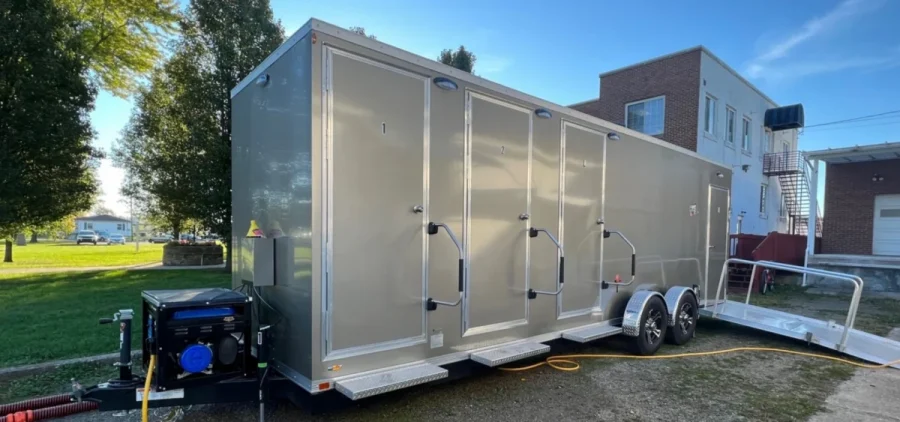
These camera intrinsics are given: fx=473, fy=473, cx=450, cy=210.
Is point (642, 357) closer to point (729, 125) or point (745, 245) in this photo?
Answer: point (745, 245)

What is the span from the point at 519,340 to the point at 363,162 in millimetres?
2430

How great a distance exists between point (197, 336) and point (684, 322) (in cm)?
613

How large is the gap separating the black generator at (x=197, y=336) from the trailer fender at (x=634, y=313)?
13.9 ft

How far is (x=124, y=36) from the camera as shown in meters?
17.7

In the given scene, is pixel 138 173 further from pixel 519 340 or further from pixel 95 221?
pixel 95 221

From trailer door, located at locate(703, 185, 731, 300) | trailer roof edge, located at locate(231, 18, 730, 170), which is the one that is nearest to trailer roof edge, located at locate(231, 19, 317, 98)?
trailer roof edge, located at locate(231, 18, 730, 170)

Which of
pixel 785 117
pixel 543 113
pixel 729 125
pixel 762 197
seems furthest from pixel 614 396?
pixel 785 117

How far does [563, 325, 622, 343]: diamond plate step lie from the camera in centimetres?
513

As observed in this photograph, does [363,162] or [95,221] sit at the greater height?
[363,162]

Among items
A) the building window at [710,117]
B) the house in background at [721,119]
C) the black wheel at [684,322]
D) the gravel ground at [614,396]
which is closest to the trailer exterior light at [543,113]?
the gravel ground at [614,396]

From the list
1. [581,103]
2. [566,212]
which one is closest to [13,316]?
[566,212]

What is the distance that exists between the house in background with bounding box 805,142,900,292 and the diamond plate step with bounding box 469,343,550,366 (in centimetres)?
1463

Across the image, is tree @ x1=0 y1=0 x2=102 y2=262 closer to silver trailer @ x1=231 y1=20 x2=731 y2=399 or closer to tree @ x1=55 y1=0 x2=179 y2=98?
tree @ x1=55 y1=0 x2=179 y2=98

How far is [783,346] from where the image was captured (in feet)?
22.5
